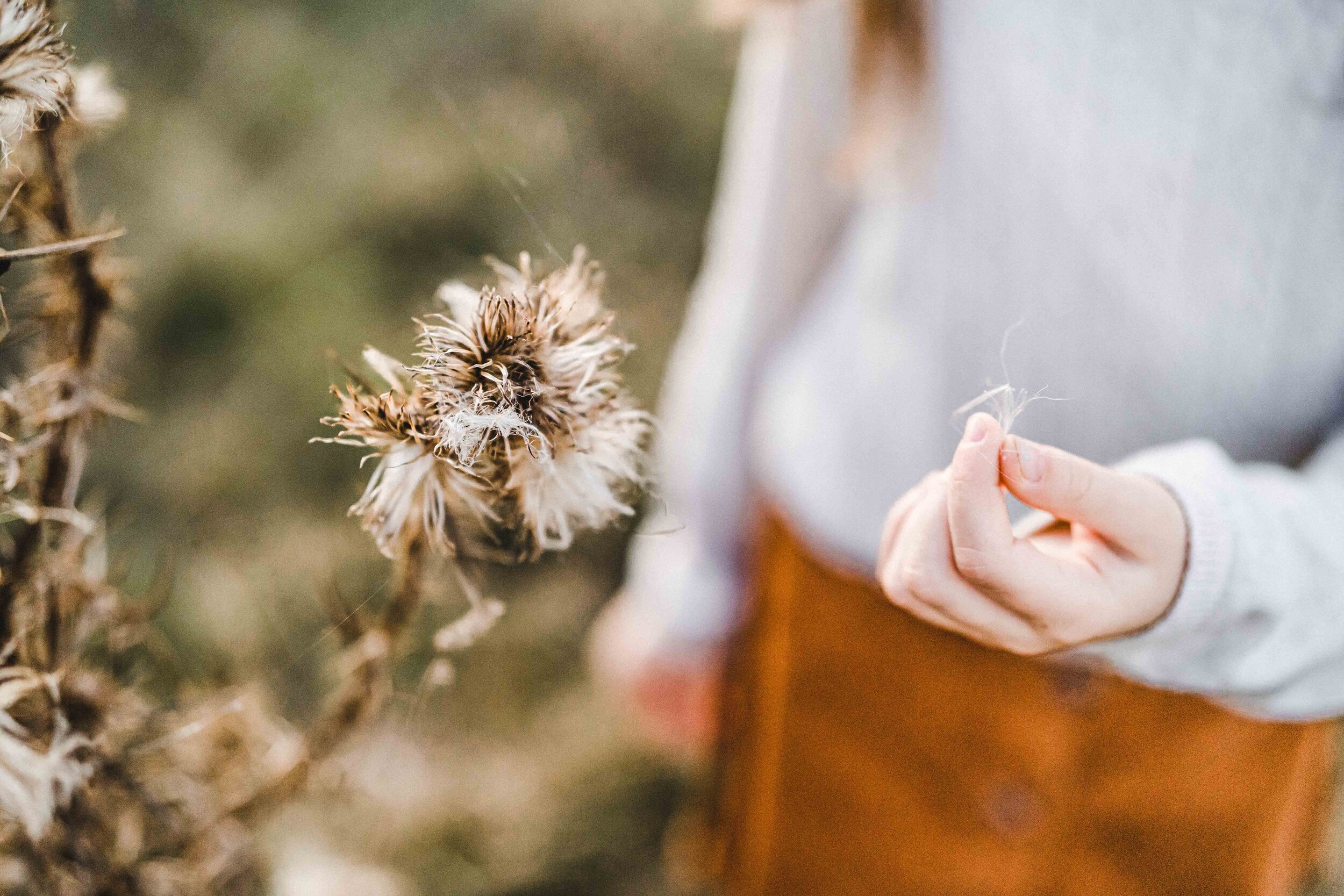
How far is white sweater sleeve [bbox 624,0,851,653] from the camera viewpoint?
1.82ft

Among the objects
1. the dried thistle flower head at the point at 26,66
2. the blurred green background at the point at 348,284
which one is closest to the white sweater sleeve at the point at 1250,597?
the dried thistle flower head at the point at 26,66

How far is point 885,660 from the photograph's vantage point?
0.56m

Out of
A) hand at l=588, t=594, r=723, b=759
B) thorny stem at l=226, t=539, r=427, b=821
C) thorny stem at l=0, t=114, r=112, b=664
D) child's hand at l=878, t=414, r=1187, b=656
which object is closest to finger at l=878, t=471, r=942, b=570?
child's hand at l=878, t=414, r=1187, b=656

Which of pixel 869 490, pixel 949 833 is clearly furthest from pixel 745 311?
pixel 949 833

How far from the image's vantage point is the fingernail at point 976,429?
0.16 m

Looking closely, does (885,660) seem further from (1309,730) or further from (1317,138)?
(1317,138)

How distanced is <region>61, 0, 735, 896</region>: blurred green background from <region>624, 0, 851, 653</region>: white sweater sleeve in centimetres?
18

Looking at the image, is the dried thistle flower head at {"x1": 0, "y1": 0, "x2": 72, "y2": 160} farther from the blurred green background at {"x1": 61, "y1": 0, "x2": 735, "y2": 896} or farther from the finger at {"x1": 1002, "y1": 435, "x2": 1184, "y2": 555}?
the blurred green background at {"x1": 61, "y1": 0, "x2": 735, "y2": 896}

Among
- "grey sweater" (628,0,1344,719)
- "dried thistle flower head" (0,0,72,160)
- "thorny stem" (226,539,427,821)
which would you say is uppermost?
"grey sweater" (628,0,1344,719)

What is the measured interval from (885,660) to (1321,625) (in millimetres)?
306

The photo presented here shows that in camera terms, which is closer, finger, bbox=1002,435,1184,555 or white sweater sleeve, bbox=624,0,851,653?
finger, bbox=1002,435,1184,555

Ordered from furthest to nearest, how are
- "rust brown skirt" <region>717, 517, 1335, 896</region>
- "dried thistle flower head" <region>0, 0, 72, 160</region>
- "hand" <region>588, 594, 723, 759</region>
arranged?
"hand" <region>588, 594, 723, 759</region> → "rust brown skirt" <region>717, 517, 1335, 896</region> → "dried thistle flower head" <region>0, 0, 72, 160</region>

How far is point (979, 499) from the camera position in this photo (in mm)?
157

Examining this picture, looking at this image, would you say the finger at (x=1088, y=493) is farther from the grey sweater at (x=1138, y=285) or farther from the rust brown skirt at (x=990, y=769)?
the rust brown skirt at (x=990, y=769)
